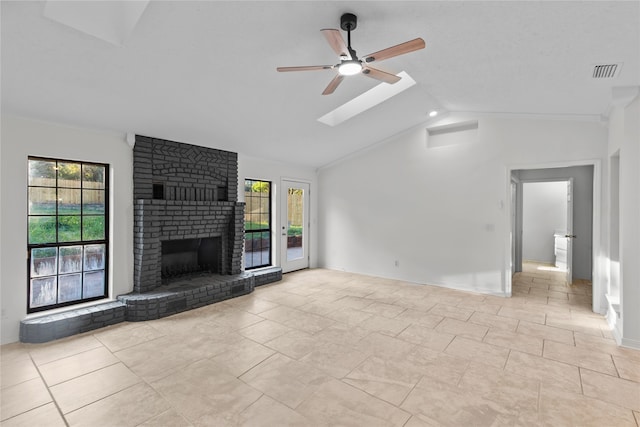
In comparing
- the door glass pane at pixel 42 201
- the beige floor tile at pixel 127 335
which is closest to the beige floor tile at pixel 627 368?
the beige floor tile at pixel 127 335

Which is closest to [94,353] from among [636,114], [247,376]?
[247,376]

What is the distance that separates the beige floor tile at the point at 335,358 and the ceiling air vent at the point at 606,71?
3.65 metres

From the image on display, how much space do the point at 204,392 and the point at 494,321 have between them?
3467mm

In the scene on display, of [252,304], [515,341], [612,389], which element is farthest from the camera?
[252,304]

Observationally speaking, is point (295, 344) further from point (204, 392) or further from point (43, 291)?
point (43, 291)

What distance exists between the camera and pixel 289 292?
5.14 meters

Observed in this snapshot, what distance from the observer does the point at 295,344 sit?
10.5 ft

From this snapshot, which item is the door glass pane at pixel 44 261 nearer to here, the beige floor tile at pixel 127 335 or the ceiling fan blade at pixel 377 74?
the beige floor tile at pixel 127 335

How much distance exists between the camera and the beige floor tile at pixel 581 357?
2.75m

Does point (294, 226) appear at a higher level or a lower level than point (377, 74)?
lower

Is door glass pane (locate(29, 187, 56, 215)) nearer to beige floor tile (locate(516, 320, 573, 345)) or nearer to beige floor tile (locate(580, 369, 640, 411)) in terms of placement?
beige floor tile (locate(580, 369, 640, 411))

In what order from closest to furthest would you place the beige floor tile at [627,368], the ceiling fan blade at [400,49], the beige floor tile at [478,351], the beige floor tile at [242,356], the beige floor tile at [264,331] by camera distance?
1. the ceiling fan blade at [400,49]
2. the beige floor tile at [627,368]
3. the beige floor tile at [242,356]
4. the beige floor tile at [478,351]
5. the beige floor tile at [264,331]

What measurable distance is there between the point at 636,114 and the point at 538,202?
548 centimetres

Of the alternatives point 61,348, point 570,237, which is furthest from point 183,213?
point 570,237
